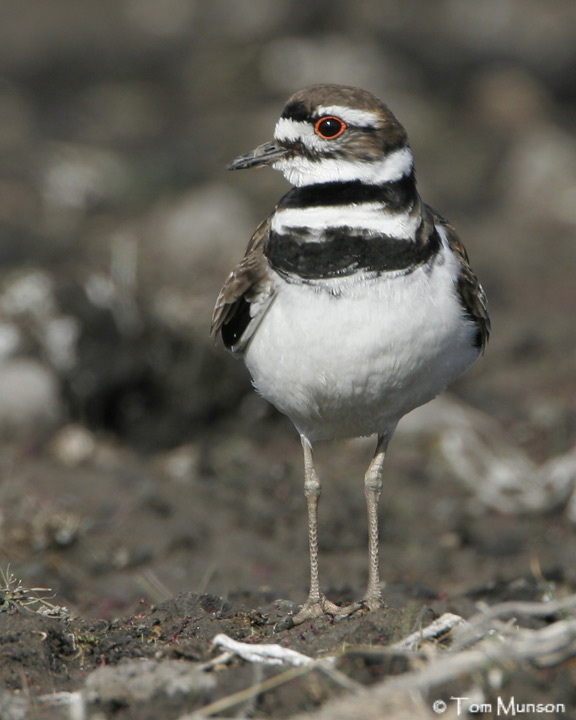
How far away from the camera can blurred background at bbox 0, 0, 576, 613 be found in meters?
7.67

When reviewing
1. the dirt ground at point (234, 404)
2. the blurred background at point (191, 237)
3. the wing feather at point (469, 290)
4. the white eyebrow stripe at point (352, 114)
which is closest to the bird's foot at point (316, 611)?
the dirt ground at point (234, 404)

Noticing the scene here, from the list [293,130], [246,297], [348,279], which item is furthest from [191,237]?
[348,279]

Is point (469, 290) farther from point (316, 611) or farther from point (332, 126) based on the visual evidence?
point (316, 611)

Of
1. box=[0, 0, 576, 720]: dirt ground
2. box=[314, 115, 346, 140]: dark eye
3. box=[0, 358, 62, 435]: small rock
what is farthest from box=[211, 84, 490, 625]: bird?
box=[0, 358, 62, 435]: small rock

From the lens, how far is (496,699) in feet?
12.2

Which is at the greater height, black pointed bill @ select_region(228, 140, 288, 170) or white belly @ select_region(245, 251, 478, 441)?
black pointed bill @ select_region(228, 140, 288, 170)

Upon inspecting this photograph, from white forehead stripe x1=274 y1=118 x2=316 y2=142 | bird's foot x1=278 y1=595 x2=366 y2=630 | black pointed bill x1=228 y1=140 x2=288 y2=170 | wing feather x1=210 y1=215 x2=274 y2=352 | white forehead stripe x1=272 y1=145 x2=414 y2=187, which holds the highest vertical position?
white forehead stripe x1=274 y1=118 x2=316 y2=142

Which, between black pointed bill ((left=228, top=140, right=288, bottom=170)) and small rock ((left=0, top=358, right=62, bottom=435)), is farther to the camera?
small rock ((left=0, top=358, right=62, bottom=435))

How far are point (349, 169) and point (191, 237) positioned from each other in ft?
24.0

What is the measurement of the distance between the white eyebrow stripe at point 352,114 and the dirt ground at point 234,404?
7.23 feet

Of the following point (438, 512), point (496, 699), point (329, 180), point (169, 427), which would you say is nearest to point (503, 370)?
point (438, 512)

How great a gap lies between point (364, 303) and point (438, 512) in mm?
3698

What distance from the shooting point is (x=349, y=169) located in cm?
489

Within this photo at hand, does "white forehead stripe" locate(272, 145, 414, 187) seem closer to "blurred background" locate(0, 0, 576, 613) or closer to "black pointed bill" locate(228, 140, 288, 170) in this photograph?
"black pointed bill" locate(228, 140, 288, 170)
